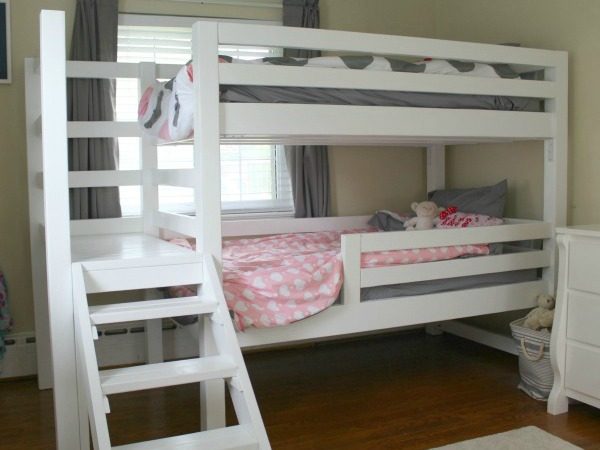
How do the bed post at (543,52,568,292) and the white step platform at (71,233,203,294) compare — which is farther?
the bed post at (543,52,568,292)

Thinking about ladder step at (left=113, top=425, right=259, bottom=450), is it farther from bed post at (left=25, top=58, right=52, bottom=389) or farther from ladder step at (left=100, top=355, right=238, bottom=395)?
bed post at (left=25, top=58, right=52, bottom=389)

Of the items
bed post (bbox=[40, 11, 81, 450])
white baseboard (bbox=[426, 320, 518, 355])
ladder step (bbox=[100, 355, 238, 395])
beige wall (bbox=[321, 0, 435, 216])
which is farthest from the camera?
beige wall (bbox=[321, 0, 435, 216])

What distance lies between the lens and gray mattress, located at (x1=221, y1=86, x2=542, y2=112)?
2625 millimetres

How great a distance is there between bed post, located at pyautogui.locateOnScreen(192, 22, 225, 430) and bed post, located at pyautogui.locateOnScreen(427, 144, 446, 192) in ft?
6.49

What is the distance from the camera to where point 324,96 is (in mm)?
2740

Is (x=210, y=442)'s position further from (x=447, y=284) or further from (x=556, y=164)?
(x=556, y=164)

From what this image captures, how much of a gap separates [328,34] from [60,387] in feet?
5.13

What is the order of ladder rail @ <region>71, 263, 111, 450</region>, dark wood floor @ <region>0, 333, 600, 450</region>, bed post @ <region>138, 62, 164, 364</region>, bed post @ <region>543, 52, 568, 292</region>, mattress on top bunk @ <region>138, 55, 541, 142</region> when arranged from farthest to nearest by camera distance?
bed post @ <region>138, 62, 164, 364</region>, bed post @ <region>543, 52, 568, 292</region>, dark wood floor @ <region>0, 333, 600, 450</region>, mattress on top bunk @ <region>138, 55, 541, 142</region>, ladder rail @ <region>71, 263, 111, 450</region>

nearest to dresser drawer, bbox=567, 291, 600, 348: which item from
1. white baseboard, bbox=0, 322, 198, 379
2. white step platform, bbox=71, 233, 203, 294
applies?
white step platform, bbox=71, 233, 203, 294

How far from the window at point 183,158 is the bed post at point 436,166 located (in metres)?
0.85

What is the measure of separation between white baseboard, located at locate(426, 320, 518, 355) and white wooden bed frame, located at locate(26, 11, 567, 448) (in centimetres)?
51

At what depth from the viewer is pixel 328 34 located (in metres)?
2.72

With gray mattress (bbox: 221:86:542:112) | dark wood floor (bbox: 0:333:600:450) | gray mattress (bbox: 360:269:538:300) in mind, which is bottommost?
dark wood floor (bbox: 0:333:600:450)

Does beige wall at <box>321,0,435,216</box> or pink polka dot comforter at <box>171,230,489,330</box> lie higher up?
beige wall at <box>321,0,435,216</box>
